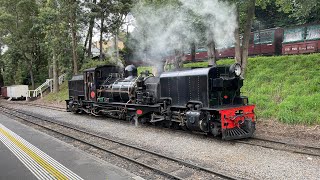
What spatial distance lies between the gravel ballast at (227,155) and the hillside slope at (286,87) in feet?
10.9

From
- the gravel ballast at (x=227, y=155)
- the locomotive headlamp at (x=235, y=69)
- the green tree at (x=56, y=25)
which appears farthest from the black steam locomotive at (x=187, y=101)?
the green tree at (x=56, y=25)

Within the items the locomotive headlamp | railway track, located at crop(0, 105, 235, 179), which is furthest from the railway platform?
the locomotive headlamp

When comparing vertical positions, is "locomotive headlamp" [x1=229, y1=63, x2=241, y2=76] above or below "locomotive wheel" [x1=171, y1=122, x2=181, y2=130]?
above

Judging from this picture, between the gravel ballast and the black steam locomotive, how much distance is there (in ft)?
1.58

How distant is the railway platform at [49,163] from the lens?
6.46m

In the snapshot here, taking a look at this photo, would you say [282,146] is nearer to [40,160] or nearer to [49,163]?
[49,163]

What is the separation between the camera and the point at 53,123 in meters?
15.3

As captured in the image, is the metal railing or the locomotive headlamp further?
the metal railing

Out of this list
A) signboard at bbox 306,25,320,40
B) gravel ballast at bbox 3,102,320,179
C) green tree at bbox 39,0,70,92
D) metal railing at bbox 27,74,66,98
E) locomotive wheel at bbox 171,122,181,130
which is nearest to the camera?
gravel ballast at bbox 3,102,320,179

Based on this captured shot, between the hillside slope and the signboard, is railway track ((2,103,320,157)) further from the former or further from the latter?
the signboard

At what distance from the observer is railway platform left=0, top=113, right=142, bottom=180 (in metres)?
6.46

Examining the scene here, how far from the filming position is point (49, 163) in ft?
24.1

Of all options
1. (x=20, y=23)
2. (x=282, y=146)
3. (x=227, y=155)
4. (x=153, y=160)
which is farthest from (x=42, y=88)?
(x=282, y=146)

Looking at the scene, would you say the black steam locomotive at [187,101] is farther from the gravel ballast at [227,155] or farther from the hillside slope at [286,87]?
the hillside slope at [286,87]
